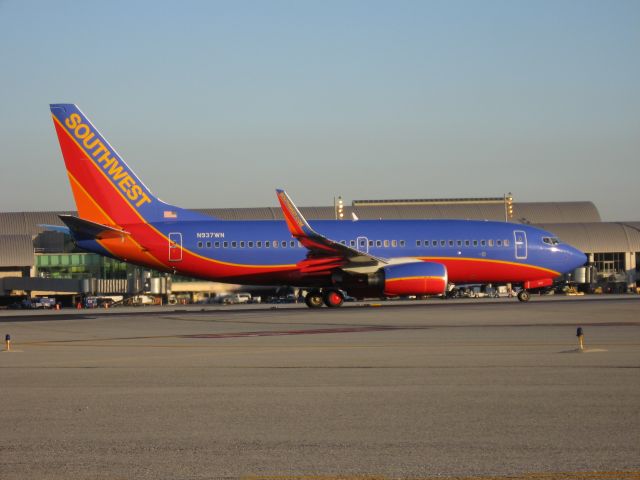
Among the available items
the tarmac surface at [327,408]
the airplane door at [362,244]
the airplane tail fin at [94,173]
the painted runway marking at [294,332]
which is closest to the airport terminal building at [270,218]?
the airplane tail fin at [94,173]

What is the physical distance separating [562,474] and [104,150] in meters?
40.0

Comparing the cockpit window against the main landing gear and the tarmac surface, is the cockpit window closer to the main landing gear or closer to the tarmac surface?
the main landing gear

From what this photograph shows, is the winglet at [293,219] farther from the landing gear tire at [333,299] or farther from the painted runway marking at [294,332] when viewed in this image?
the painted runway marking at [294,332]

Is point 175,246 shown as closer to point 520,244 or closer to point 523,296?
point 520,244

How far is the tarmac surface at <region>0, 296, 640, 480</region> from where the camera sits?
33.2 ft

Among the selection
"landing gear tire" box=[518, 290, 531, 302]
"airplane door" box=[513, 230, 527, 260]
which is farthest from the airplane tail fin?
"landing gear tire" box=[518, 290, 531, 302]

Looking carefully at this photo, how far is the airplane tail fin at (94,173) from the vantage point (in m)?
46.5

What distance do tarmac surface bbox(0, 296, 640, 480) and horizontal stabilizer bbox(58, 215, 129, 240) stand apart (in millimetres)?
19157

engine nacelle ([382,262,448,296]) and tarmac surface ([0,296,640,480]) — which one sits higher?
engine nacelle ([382,262,448,296])

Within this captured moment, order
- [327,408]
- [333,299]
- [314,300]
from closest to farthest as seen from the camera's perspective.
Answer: [327,408] → [333,299] → [314,300]

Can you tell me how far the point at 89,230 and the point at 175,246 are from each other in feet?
13.9

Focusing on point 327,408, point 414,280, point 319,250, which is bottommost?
point 327,408

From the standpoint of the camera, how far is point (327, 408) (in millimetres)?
13750

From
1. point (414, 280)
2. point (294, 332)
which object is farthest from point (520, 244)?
point (294, 332)
